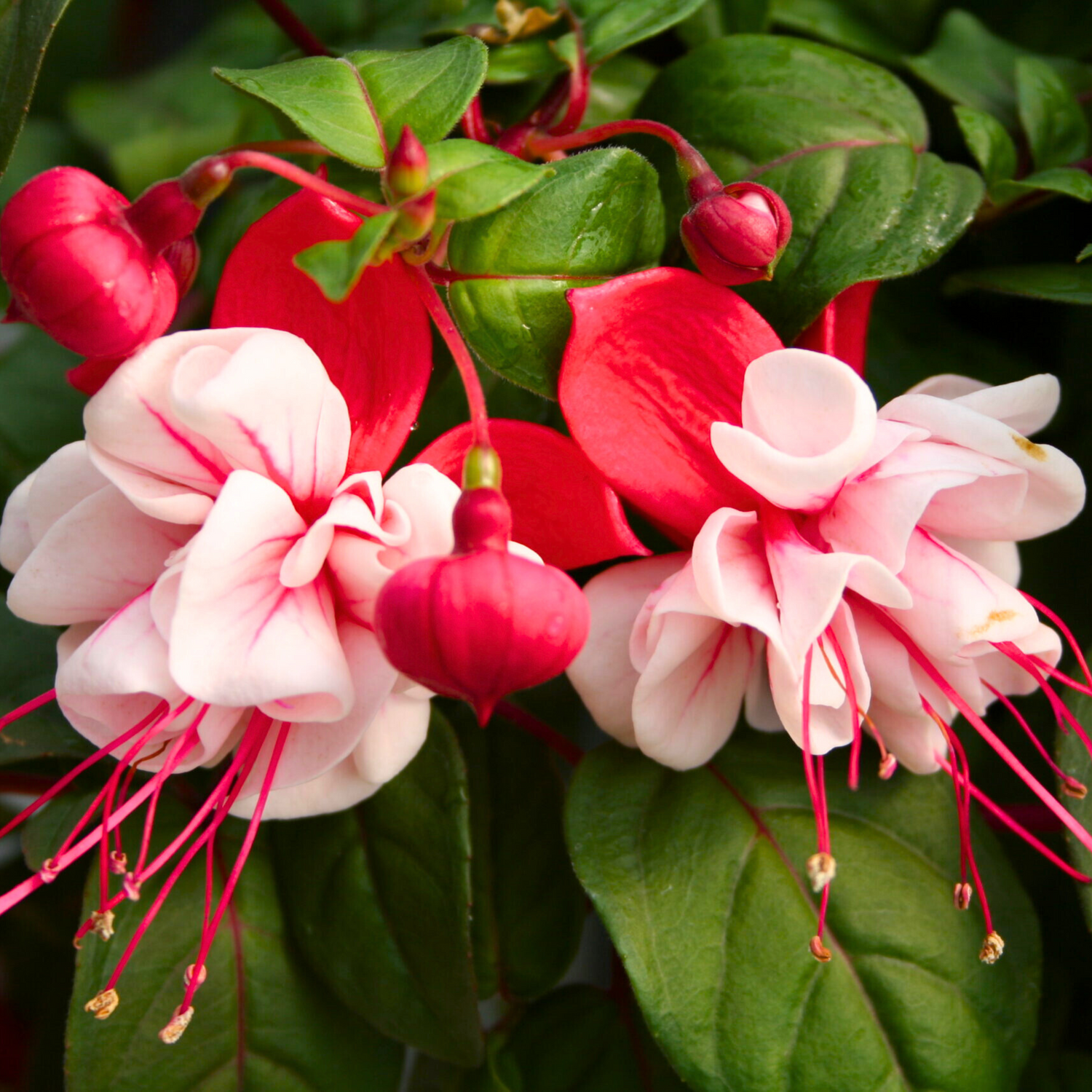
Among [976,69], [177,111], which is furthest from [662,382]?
[177,111]

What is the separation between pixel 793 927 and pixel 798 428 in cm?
26

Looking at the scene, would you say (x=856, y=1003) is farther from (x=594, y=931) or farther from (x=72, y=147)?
(x=72, y=147)

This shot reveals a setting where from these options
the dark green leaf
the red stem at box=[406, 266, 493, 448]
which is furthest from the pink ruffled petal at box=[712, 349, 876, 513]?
the dark green leaf

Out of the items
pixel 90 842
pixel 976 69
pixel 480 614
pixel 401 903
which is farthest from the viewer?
pixel 976 69

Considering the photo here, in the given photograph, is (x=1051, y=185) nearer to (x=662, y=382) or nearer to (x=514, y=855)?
(x=662, y=382)

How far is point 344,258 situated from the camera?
1.16 feet

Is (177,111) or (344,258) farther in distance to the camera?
(177,111)

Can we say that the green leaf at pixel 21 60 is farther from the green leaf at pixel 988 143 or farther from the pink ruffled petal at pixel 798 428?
the green leaf at pixel 988 143

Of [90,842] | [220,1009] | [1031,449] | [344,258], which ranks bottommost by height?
[220,1009]

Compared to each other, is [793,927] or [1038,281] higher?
[1038,281]

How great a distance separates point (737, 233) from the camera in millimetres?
406

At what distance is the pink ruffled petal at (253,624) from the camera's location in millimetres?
377

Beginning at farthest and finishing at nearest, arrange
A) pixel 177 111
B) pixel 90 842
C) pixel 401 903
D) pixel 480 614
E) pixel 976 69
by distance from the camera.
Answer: pixel 177 111, pixel 976 69, pixel 401 903, pixel 90 842, pixel 480 614

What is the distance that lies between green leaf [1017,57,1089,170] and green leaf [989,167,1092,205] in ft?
0.08
